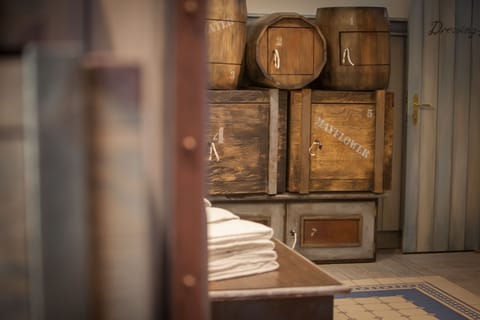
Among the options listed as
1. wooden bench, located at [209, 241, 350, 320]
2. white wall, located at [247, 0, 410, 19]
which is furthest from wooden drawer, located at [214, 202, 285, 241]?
wooden bench, located at [209, 241, 350, 320]

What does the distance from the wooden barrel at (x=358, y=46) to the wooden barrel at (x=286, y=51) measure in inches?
7.9

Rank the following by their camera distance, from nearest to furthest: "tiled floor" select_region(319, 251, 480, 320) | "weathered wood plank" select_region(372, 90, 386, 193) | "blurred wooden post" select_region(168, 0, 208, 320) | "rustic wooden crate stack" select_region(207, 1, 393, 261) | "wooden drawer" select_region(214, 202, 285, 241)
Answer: "blurred wooden post" select_region(168, 0, 208, 320) → "tiled floor" select_region(319, 251, 480, 320) → "rustic wooden crate stack" select_region(207, 1, 393, 261) → "wooden drawer" select_region(214, 202, 285, 241) → "weathered wood plank" select_region(372, 90, 386, 193)

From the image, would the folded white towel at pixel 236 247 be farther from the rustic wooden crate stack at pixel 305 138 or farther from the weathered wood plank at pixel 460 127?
the weathered wood plank at pixel 460 127

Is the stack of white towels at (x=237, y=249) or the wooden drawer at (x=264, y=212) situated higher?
the stack of white towels at (x=237, y=249)

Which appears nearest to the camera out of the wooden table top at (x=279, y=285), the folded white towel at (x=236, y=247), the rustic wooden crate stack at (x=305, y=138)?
the wooden table top at (x=279, y=285)

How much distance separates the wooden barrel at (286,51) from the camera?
510 centimetres

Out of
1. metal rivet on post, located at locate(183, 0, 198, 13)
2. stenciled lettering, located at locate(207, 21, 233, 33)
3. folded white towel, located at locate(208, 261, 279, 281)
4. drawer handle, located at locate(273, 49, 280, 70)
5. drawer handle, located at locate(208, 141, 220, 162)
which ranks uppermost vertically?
stenciled lettering, located at locate(207, 21, 233, 33)

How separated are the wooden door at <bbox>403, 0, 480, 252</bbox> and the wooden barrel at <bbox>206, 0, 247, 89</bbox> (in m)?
1.70

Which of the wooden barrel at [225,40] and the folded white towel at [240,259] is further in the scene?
the wooden barrel at [225,40]

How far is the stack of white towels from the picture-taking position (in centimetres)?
218

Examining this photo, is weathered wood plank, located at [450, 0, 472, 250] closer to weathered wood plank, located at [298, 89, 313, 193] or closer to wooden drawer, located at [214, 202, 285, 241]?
weathered wood plank, located at [298, 89, 313, 193]

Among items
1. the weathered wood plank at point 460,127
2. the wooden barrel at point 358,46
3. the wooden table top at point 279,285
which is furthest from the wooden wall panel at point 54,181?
the weathered wood plank at point 460,127

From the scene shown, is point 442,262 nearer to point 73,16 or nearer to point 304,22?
point 304,22

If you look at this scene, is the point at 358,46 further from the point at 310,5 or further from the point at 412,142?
the point at 412,142
